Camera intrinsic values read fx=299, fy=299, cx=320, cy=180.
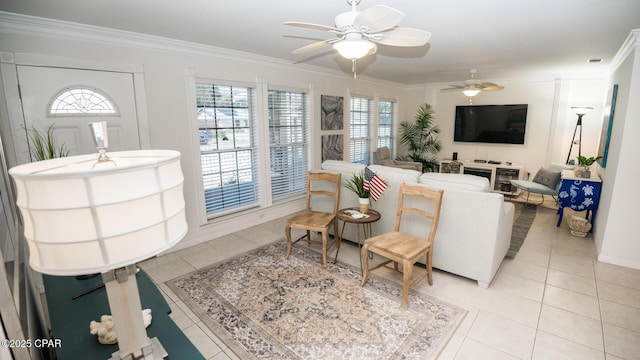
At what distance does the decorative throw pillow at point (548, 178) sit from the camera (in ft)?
16.1

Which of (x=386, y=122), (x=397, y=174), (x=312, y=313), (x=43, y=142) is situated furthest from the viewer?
(x=386, y=122)

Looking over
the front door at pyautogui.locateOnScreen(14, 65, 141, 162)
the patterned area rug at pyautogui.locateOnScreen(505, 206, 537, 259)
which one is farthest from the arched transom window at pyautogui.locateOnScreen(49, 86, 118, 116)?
the patterned area rug at pyautogui.locateOnScreen(505, 206, 537, 259)

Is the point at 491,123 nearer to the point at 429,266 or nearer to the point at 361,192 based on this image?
the point at 361,192

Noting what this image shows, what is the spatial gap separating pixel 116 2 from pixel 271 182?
9.58 ft

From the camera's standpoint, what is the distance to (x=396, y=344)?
2107mm

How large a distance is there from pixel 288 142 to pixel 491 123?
471cm

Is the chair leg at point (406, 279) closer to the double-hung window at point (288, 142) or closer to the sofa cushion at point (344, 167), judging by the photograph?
the sofa cushion at point (344, 167)

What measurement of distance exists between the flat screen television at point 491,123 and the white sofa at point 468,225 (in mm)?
4175

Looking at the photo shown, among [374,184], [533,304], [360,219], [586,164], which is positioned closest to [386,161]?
[586,164]

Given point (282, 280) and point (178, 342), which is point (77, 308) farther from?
point (282, 280)

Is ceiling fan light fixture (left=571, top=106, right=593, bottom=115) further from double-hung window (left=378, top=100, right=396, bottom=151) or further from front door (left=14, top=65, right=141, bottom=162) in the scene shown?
front door (left=14, top=65, right=141, bottom=162)

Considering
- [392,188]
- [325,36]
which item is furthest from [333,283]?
[325,36]

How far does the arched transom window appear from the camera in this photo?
2.69 metres

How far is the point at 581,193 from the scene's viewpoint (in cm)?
392
